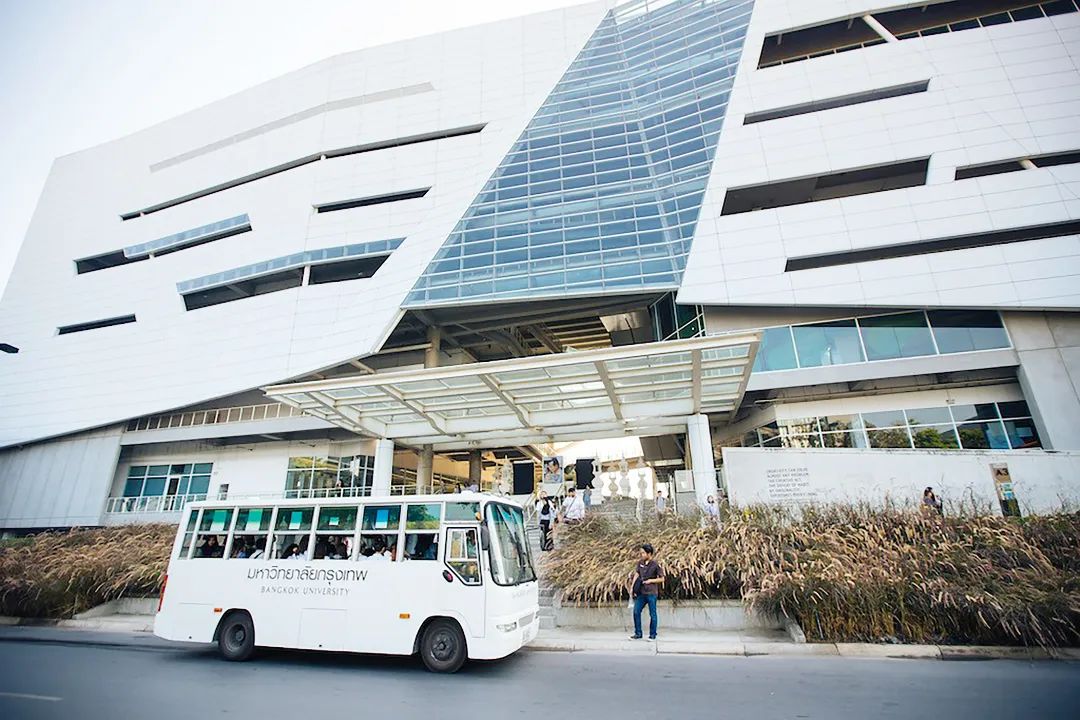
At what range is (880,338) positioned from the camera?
2041 centimetres

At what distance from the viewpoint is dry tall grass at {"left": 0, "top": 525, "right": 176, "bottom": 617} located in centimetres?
1203

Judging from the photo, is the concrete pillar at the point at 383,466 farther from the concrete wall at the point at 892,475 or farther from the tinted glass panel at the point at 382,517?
the concrete wall at the point at 892,475

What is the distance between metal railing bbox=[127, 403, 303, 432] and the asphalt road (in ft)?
69.3

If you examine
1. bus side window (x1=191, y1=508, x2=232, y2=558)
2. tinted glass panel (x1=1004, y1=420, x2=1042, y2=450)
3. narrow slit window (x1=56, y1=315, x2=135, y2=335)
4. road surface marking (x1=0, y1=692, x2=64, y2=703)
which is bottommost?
road surface marking (x1=0, y1=692, x2=64, y2=703)

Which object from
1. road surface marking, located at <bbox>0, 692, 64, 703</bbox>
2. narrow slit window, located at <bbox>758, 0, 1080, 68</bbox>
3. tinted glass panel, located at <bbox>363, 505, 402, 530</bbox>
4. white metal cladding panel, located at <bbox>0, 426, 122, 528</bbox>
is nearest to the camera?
road surface marking, located at <bbox>0, 692, 64, 703</bbox>

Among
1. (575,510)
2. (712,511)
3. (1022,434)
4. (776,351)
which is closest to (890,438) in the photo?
(1022,434)

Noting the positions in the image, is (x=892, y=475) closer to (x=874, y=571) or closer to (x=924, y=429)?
(x=924, y=429)

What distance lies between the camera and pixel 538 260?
22.9 meters

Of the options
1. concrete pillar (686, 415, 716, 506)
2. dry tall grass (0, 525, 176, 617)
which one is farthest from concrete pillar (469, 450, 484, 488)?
dry tall grass (0, 525, 176, 617)

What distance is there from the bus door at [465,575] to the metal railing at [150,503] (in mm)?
28690

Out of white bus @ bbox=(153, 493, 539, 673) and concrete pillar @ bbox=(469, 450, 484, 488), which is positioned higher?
concrete pillar @ bbox=(469, 450, 484, 488)

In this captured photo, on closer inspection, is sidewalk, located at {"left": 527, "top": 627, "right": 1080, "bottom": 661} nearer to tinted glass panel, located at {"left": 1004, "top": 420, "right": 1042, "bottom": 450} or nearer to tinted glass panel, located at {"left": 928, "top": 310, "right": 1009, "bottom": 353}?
tinted glass panel, located at {"left": 1004, "top": 420, "right": 1042, "bottom": 450}

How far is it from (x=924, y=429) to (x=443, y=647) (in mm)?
20782

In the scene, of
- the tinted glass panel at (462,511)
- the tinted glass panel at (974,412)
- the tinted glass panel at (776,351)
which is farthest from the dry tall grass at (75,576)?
the tinted glass panel at (974,412)
